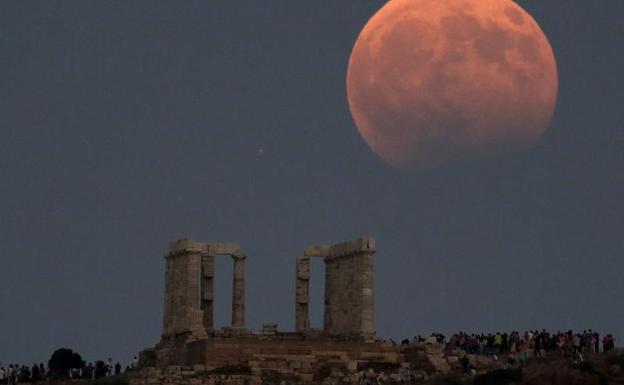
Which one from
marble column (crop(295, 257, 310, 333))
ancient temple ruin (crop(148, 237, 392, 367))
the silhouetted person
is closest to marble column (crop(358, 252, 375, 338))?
ancient temple ruin (crop(148, 237, 392, 367))

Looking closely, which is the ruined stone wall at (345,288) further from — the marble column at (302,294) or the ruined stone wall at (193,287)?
the ruined stone wall at (193,287)

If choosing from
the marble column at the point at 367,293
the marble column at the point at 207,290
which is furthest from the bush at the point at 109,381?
the marble column at the point at 367,293

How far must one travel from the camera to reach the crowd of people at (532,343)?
96812 millimetres

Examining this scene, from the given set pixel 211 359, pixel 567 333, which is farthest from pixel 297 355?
pixel 567 333

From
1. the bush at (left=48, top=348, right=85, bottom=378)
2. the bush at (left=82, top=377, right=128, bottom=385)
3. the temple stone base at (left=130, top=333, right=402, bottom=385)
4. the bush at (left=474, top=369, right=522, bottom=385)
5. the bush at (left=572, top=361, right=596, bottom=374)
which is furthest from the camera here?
the bush at (left=48, top=348, right=85, bottom=378)

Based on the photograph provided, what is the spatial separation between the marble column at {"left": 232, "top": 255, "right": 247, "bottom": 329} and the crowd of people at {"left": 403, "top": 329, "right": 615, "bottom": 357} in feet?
34.4

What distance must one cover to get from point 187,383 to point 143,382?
2.13 meters

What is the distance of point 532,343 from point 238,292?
55.6 ft

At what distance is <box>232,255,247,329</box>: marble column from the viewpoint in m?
110

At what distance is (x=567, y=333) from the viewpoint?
98.2 meters

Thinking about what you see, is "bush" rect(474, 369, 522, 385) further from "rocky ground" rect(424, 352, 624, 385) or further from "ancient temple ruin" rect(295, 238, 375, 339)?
"ancient temple ruin" rect(295, 238, 375, 339)

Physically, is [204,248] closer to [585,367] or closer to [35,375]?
[35,375]

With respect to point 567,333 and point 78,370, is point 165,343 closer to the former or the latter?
point 78,370

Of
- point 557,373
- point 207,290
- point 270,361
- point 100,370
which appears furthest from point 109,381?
point 557,373
